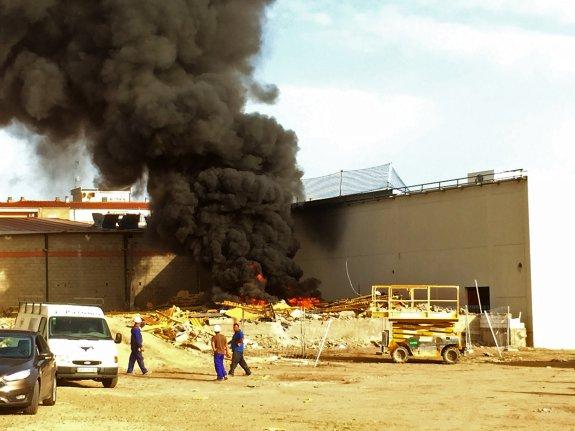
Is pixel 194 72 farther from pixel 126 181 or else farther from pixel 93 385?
pixel 93 385

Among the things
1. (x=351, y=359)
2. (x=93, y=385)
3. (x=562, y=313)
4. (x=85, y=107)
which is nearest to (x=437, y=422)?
(x=93, y=385)

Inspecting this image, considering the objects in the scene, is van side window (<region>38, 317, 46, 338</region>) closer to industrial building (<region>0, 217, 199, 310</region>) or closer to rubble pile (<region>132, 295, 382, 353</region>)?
rubble pile (<region>132, 295, 382, 353</region>)

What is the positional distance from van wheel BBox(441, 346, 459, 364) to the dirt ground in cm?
52

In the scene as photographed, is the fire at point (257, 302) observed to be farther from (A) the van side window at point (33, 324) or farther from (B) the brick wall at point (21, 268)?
(A) the van side window at point (33, 324)

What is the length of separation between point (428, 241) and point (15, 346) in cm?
2980

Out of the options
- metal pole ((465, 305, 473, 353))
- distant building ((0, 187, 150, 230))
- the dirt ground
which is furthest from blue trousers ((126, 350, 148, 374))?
distant building ((0, 187, 150, 230))

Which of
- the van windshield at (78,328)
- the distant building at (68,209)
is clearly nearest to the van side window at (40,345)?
the van windshield at (78,328)

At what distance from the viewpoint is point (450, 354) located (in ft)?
103

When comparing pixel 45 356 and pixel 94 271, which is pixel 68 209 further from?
pixel 45 356

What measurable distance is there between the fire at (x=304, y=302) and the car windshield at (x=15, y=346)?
26.8 metres

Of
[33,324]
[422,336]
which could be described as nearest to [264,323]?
[422,336]

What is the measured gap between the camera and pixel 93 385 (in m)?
24.2

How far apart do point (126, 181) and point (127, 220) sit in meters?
6.66

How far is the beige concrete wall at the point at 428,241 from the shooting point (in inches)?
1624
